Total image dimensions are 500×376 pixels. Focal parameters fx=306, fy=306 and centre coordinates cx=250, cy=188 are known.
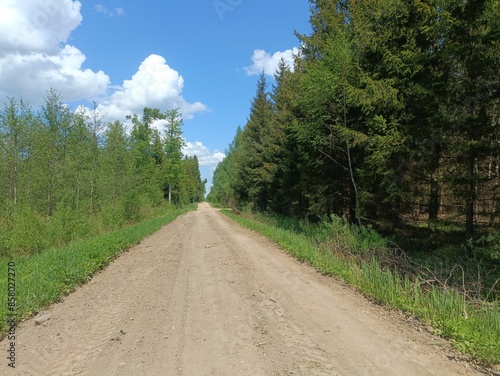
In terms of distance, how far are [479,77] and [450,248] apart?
457 centimetres

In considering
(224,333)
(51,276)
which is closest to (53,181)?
(51,276)

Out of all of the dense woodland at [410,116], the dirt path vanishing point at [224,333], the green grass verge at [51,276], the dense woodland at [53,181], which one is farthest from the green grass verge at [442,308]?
the dense woodland at [53,181]

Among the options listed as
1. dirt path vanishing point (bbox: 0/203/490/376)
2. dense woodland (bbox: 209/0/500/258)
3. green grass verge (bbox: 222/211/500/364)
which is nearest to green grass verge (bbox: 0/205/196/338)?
dirt path vanishing point (bbox: 0/203/490/376)

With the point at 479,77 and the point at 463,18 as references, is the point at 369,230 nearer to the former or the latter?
the point at 479,77

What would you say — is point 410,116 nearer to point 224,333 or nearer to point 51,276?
point 224,333

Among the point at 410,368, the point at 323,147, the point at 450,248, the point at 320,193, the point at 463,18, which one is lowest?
the point at 410,368

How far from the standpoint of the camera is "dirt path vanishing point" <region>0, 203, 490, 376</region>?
354 cm

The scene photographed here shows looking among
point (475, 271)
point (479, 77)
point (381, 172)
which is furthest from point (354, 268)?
point (479, 77)

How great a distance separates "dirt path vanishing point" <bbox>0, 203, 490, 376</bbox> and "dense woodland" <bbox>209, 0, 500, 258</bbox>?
12.3ft

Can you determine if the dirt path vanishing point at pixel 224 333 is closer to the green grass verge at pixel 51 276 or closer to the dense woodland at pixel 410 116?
the green grass verge at pixel 51 276

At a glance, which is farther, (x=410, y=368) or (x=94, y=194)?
(x=94, y=194)

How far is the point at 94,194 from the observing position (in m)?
19.7

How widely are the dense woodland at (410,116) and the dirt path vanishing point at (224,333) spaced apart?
375cm

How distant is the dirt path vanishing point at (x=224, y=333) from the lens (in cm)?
354
